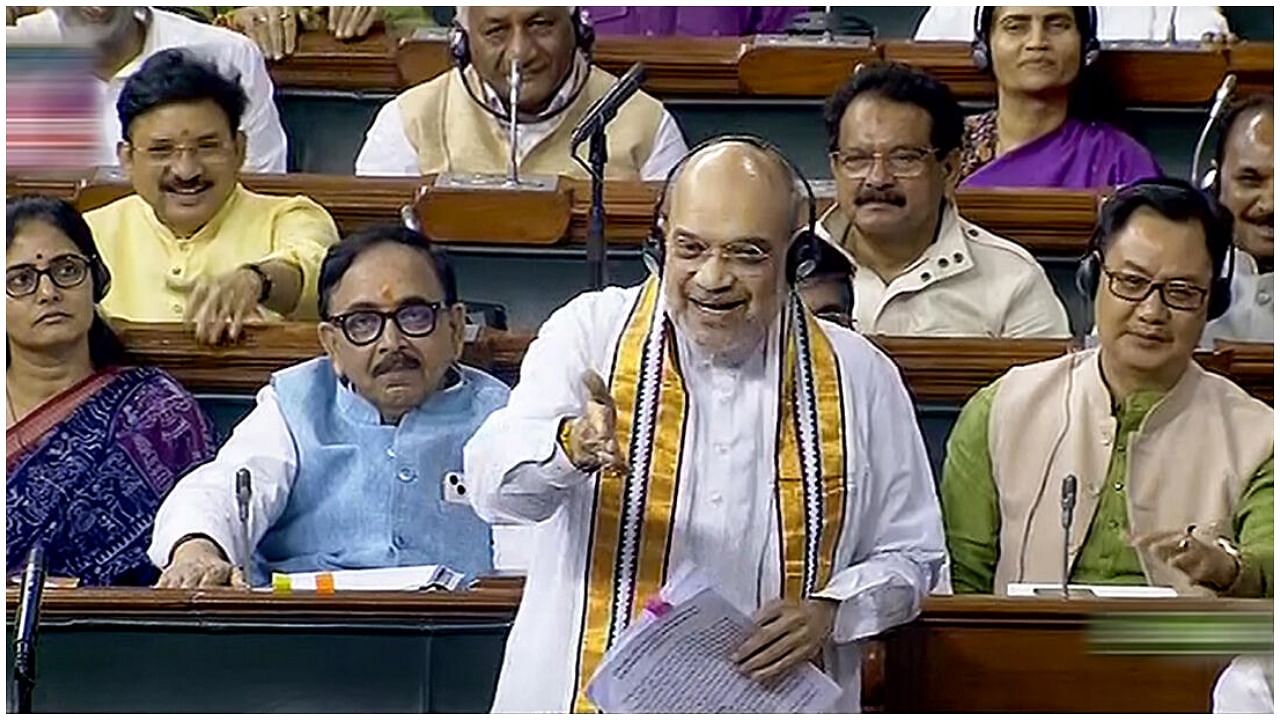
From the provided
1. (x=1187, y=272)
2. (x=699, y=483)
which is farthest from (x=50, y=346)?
(x=1187, y=272)

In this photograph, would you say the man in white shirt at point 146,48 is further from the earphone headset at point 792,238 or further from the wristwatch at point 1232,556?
the wristwatch at point 1232,556

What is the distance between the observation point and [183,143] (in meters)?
2.72

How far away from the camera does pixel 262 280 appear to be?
263 centimetres

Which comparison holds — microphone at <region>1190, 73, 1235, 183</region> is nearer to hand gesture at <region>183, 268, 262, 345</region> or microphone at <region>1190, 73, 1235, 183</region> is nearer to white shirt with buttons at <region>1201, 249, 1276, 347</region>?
white shirt with buttons at <region>1201, 249, 1276, 347</region>

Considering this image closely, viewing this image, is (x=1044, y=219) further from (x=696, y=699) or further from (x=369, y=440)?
(x=696, y=699)

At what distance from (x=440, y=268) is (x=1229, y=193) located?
904 millimetres

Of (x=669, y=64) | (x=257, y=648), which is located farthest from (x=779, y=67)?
(x=257, y=648)

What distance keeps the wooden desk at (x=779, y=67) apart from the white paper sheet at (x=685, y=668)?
1353mm

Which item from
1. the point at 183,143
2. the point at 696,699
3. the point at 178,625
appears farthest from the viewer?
the point at 183,143

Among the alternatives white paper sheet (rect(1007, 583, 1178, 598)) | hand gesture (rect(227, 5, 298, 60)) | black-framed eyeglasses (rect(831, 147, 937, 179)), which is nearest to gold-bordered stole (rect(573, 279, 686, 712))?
white paper sheet (rect(1007, 583, 1178, 598))

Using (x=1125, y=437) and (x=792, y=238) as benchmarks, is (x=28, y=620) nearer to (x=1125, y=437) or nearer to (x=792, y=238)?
(x=792, y=238)

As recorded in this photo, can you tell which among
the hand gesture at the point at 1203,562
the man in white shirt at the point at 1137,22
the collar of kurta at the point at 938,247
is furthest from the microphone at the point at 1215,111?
the hand gesture at the point at 1203,562

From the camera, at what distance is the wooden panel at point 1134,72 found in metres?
3.17

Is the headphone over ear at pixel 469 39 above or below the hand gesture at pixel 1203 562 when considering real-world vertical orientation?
above
